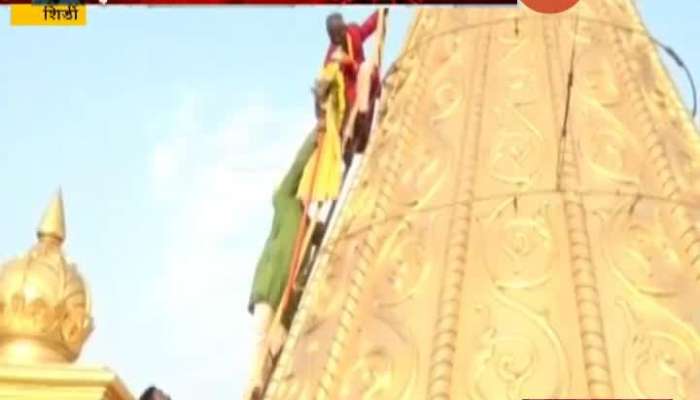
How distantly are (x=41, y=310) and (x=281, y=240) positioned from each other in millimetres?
1619

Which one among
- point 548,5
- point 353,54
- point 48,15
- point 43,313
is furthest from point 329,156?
point 43,313

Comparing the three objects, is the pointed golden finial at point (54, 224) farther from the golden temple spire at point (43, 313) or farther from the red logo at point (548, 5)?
the red logo at point (548, 5)

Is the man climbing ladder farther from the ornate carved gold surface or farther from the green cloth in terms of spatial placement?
the ornate carved gold surface

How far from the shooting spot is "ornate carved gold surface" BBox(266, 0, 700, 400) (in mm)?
4844

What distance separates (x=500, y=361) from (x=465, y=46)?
84.2 inches

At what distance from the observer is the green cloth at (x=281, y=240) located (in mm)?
6078

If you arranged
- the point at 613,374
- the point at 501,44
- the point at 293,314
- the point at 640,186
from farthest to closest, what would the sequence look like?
the point at 501,44 < the point at 293,314 < the point at 640,186 < the point at 613,374

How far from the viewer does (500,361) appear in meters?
4.82

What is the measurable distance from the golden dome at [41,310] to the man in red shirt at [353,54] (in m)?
2.03

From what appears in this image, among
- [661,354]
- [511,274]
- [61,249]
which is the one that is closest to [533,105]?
[511,274]

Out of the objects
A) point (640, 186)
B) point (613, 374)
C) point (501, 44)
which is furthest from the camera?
point (501, 44)

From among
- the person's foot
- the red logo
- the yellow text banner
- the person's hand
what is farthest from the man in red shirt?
the yellow text banner

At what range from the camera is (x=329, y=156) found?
21.2ft

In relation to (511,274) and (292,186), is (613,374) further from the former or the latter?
(292,186)
